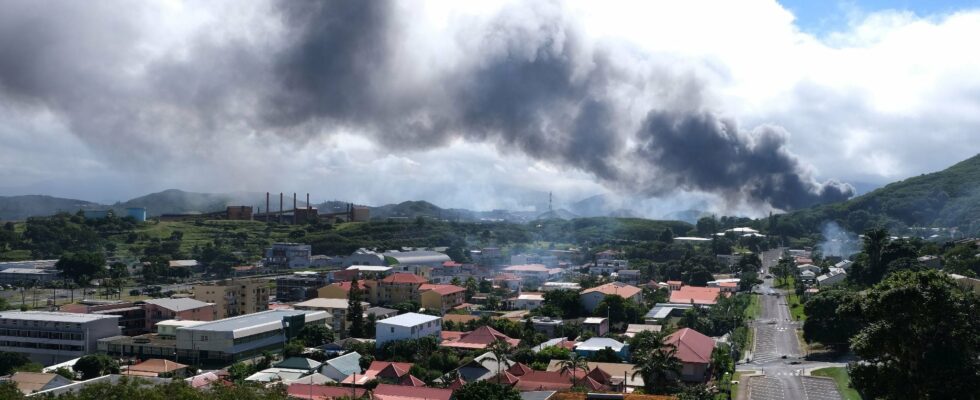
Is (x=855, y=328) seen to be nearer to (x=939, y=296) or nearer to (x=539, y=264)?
(x=939, y=296)

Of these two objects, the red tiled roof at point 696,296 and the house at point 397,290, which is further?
the house at point 397,290

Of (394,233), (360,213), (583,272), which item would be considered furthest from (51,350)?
(360,213)

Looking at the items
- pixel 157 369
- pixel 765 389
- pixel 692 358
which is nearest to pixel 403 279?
pixel 157 369

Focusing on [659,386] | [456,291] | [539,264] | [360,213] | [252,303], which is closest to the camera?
[659,386]

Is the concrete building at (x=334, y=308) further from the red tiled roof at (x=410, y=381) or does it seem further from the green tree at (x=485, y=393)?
the green tree at (x=485, y=393)

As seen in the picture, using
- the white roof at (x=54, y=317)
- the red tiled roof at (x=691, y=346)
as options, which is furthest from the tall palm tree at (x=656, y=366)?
the white roof at (x=54, y=317)

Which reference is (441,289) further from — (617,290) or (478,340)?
(478,340)
